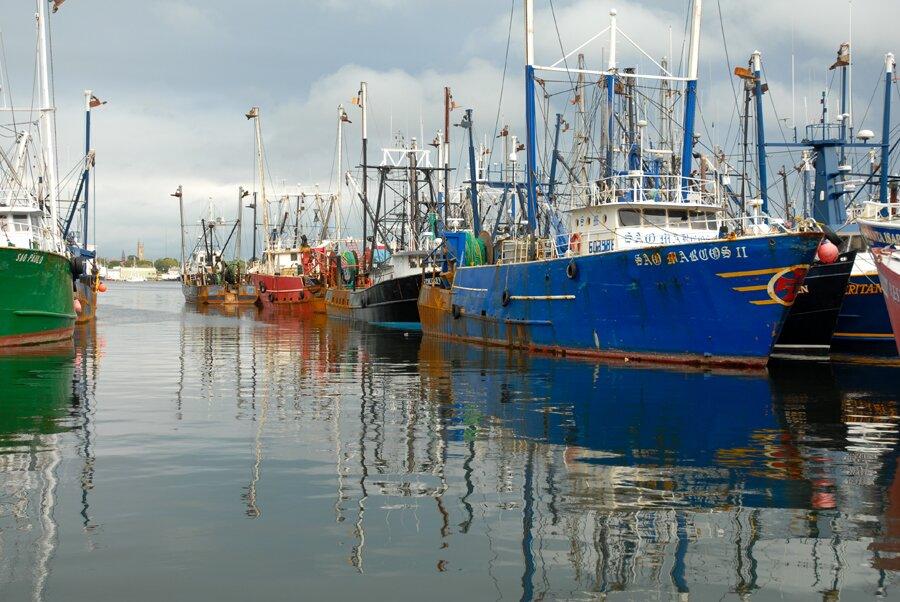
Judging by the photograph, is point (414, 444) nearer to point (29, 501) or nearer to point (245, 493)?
point (245, 493)

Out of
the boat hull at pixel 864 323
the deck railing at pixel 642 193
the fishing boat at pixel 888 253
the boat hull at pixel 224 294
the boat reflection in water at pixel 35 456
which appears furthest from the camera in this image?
the boat hull at pixel 224 294

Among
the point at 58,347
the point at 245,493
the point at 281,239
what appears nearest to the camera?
the point at 245,493

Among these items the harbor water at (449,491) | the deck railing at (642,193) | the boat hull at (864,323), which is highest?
the deck railing at (642,193)

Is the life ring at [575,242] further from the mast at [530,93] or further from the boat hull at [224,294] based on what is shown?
the boat hull at [224,294]

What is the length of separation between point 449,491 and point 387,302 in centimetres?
3925

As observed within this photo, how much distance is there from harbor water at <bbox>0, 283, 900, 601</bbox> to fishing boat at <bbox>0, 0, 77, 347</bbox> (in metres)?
8.49

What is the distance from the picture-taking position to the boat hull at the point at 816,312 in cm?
2523

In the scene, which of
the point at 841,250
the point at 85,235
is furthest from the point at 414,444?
the point at 85,235

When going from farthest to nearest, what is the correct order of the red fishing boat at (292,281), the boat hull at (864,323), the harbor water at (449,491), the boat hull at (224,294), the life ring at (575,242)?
the boat hull at (224,294)
the red fishing boat at (292,281)
the life ring at (575,242)
the boat hull at (864,323)
the harbor water at (449,491)

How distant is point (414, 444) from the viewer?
43.6 feet

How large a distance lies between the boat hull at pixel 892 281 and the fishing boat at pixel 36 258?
2215 centimetres

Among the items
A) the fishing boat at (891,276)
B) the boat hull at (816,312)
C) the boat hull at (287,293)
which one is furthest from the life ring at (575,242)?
the boat hull at (287,293)

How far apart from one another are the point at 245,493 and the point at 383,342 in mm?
26671

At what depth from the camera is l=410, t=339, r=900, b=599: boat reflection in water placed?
777cm
